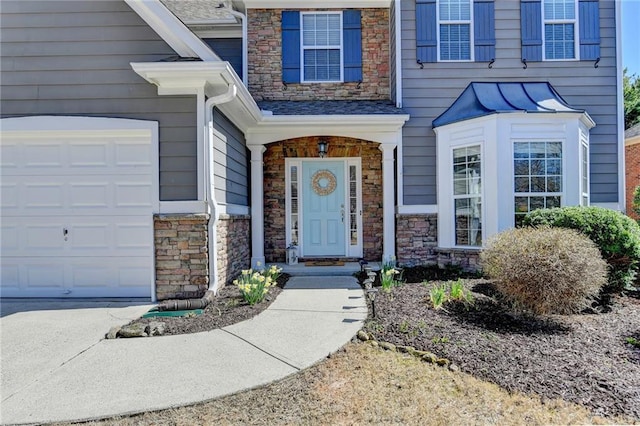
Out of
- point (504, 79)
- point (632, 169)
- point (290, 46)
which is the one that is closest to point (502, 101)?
point (504, 79)

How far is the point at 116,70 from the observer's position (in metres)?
5.41

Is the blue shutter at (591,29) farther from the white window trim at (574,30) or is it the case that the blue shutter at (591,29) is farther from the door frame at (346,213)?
the door frame at (346,213)

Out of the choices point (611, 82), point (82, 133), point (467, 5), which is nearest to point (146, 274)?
point (82, 133)

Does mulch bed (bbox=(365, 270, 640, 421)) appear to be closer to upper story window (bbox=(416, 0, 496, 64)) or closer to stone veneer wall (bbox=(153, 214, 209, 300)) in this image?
stone veneer wall (bbox=(153, 214, 209, 300))

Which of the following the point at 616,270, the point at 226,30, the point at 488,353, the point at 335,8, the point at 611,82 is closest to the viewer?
the point at 488,353

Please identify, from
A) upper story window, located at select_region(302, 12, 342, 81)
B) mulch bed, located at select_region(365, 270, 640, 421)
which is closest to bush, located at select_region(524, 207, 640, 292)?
mulch bed, located at select_region(365, 270, 640, 421)

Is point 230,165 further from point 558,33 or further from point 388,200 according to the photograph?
point 558,33

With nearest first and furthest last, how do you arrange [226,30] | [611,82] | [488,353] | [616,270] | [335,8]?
[488,353] → [616,270] → [611,82] → [335,8] → [226,30]

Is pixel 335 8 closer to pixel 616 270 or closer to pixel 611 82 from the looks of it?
pixel 611 82

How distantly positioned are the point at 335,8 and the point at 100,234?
6.53 meters

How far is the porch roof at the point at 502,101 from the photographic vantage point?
273 inches

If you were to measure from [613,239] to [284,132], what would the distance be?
5686 mm

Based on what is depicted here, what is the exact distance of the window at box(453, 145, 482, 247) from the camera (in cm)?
708

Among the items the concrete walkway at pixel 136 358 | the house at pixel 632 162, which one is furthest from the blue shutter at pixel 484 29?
the house at pixel 632 162
